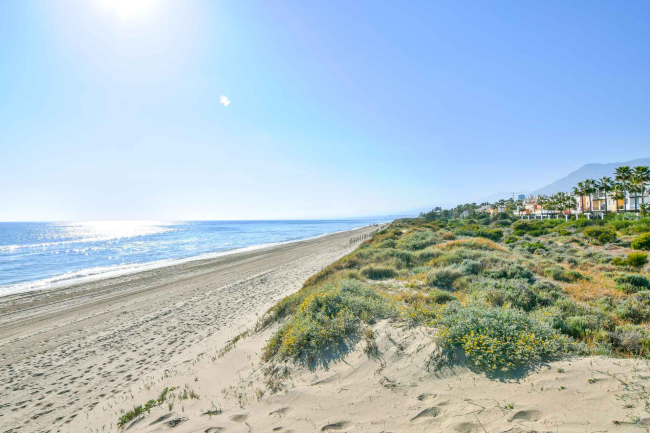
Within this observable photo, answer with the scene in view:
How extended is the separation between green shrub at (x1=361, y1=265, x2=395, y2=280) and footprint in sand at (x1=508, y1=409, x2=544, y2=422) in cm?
948

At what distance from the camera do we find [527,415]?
10.9 ft

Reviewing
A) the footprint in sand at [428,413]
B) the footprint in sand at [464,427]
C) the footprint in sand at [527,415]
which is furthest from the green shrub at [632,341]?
the footprint in sand at [428,413]

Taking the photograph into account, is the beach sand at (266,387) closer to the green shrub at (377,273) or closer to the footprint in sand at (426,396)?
the footprint in sand at (426,396)

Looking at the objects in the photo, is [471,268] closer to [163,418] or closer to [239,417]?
[239,417]

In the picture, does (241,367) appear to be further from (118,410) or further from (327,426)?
(327,426)

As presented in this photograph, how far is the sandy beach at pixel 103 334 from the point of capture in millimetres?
6797

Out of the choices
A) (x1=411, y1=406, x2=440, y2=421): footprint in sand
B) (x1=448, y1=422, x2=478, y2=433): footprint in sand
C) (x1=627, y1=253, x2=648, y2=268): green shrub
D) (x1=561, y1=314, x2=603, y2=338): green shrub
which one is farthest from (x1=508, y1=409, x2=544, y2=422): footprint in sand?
(x1=627, y1=253, x2=648, y2=268): green shrub

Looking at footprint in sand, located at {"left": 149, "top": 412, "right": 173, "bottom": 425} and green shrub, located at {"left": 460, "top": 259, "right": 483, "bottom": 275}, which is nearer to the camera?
footprint in sand, located at {"left": 149, "top": 412, "right": 173, "bottom": 425}

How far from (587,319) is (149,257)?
41844 millimetres

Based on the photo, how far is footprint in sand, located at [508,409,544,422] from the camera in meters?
3.28

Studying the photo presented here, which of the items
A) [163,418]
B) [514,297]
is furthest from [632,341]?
[163,418]

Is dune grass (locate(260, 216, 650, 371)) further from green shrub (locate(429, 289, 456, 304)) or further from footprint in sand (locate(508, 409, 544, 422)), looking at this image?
footprint in sand (locate(508, 409, 544, 422))

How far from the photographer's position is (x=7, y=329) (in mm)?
12391

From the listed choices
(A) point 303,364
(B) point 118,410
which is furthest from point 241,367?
(B) point 118,410
